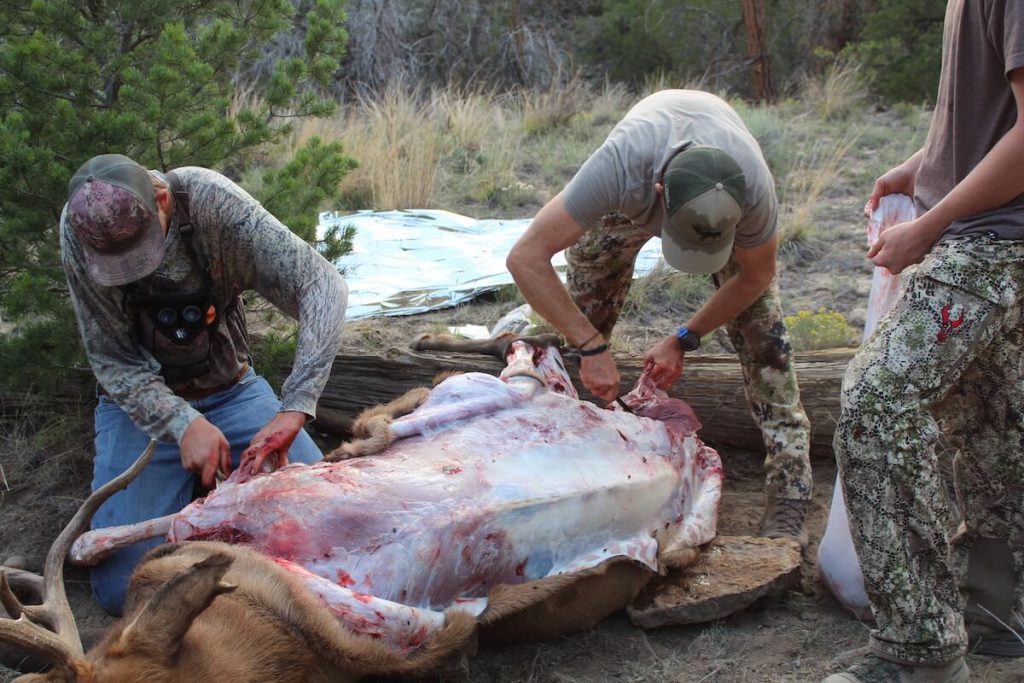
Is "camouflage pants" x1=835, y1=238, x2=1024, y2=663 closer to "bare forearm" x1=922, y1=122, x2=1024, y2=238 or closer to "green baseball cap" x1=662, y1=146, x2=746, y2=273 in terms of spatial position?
"bare forearm" x1=922, y1=122, x2=1024, y2=238

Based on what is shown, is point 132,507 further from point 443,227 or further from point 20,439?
point 443,227

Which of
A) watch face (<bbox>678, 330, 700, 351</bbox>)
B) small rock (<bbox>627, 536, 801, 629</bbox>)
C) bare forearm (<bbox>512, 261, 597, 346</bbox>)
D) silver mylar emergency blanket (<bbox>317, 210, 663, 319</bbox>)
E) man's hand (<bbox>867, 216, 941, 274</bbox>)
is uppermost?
man's hand (<bbox>867, 216, 941, 274</bbox>)

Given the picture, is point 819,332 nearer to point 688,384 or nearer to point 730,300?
point 688,384

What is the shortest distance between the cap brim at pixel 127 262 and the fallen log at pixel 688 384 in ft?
4.49

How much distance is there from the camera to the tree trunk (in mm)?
12508

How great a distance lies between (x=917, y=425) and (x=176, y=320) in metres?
2.56

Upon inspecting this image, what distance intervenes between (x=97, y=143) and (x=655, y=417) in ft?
8.20

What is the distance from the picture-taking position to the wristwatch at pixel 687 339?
4.10 m

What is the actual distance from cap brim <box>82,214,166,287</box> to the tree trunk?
10.4 meters

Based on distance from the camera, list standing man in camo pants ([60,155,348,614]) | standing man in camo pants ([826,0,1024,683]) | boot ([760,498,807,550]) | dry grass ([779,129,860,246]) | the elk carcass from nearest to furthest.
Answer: standing man in camo pants ([826,0,1024,683]) < the elk carcass < standing man in camo pants ([60,155,348,614]) < boot ([760,498,807,550]) < dry grass ([779,129,860,246])

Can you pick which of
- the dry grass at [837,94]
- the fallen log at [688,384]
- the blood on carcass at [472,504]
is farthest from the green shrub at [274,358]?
the dry grass at [837,94]

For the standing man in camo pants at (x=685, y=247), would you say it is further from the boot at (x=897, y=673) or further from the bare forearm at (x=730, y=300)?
the boot at (x=897, y=673)

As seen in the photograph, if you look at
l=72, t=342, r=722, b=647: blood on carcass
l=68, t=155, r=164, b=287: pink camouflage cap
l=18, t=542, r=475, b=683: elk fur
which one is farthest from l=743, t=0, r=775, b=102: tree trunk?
l=18, t=542, r=475, b=683: elk fur

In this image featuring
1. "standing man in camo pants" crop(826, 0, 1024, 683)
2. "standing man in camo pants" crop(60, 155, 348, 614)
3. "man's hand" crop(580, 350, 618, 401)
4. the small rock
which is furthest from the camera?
"man's hand" crop(580, 350, 618, 401)
